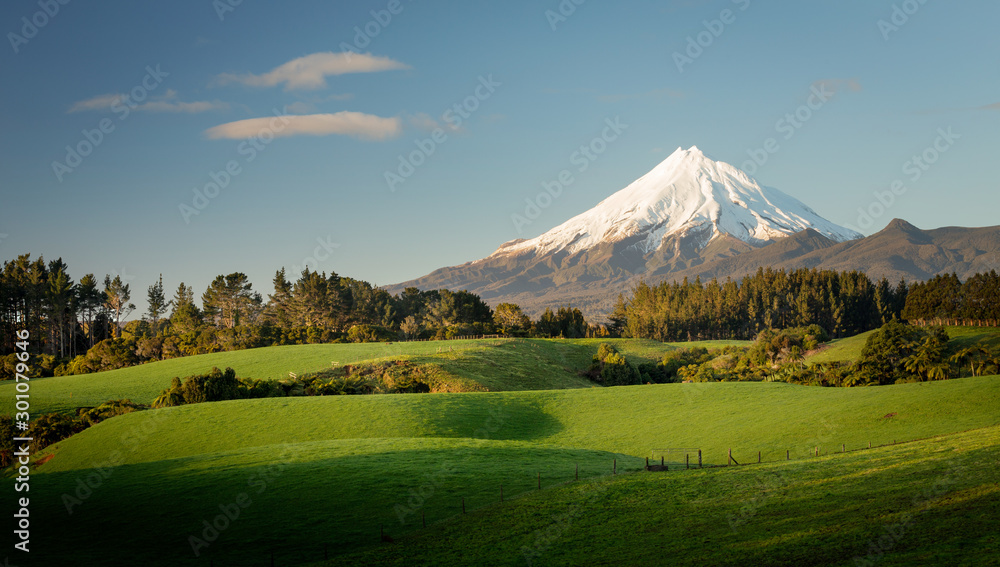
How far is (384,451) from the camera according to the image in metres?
34.8

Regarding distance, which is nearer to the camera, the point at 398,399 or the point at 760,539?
the point at 760,539

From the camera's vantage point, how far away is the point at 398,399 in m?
51.7

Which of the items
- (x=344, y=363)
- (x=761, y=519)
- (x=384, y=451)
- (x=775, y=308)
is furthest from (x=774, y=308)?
(x=761, y=519)

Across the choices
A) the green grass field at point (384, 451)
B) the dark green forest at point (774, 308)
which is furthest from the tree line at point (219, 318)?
the green grass field at point (384, 451)

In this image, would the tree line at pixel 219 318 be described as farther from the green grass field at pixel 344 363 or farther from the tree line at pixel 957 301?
the tree line at pixel 957 301

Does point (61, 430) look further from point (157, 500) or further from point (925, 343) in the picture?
point (925, 343)

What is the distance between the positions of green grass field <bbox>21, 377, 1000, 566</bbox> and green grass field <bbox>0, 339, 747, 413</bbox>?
543 inches

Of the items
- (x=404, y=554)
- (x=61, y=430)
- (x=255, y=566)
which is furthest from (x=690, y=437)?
(x=61, y=430)

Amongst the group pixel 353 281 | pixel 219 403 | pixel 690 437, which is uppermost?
pixel 353 281

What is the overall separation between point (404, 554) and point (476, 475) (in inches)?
368

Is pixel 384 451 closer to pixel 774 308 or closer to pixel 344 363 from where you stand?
pixel 344 363

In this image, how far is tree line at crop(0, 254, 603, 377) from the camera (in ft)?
325

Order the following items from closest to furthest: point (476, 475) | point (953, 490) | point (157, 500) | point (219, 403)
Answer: point (953, 490), point (157, 500), point (476, 475), point (219, 403)

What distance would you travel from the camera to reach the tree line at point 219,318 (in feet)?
325
